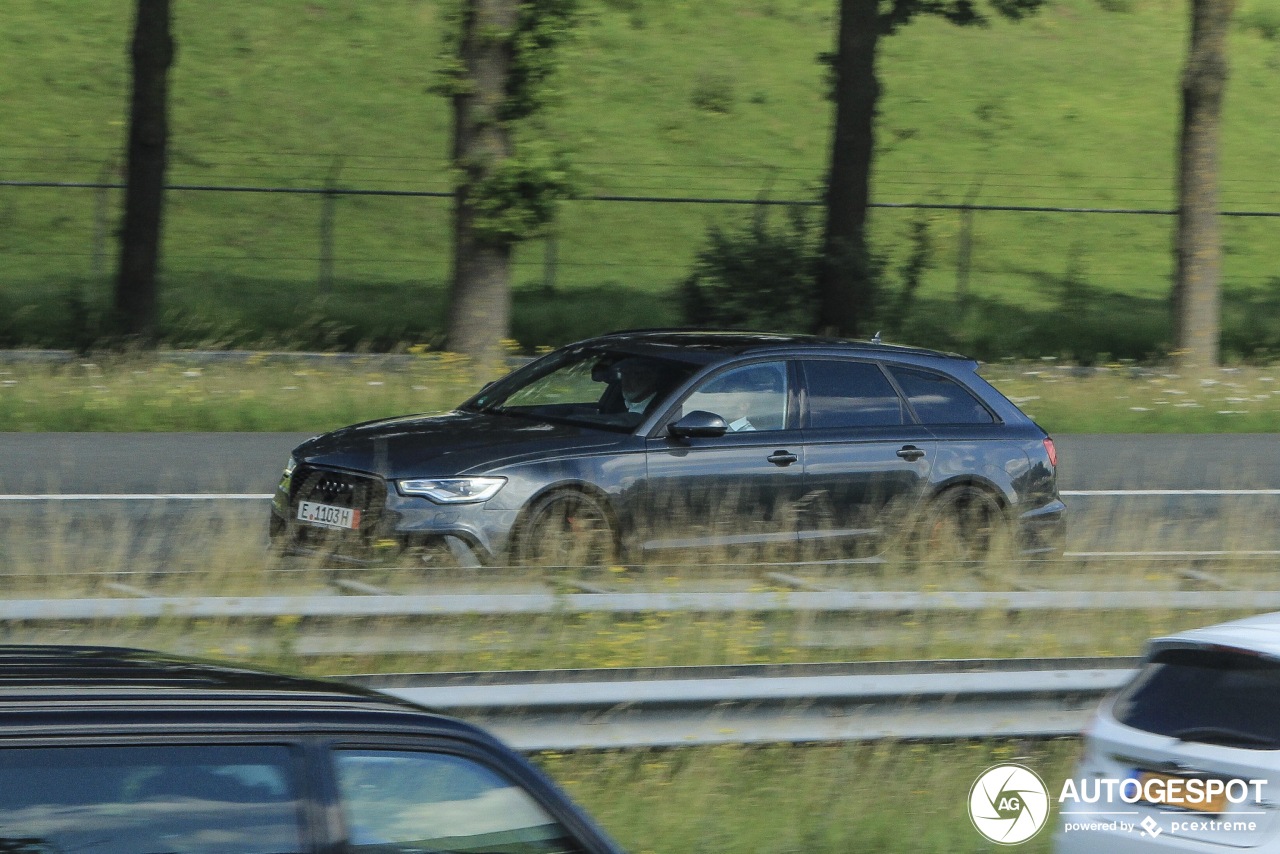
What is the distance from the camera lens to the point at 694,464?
31.0ft

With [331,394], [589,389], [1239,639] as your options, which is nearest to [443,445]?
[589,389]

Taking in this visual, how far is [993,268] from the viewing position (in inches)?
1358

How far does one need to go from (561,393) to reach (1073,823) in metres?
5.68

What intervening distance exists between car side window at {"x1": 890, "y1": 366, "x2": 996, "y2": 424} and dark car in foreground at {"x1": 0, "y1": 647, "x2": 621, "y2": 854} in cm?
720

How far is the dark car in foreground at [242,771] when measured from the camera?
2.69 meters

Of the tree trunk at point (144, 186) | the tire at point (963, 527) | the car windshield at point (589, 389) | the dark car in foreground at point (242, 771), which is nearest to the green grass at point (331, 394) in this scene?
the tree trunk at point (144, 186)

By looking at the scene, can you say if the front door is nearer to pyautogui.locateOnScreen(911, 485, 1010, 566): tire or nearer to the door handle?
the door handle

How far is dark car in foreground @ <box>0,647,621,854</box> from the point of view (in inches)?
106

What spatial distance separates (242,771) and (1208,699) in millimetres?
3060

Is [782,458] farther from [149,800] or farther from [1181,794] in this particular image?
[149,800]

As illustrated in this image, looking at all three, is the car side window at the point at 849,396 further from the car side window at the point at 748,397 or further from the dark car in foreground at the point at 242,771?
the dark car in foreground at the point at 242,771

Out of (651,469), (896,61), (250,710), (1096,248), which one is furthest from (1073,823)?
(896,61)

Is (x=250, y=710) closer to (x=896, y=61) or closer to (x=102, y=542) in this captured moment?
(x=102, y=542)

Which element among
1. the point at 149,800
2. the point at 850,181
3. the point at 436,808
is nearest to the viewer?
the point at 149,800
